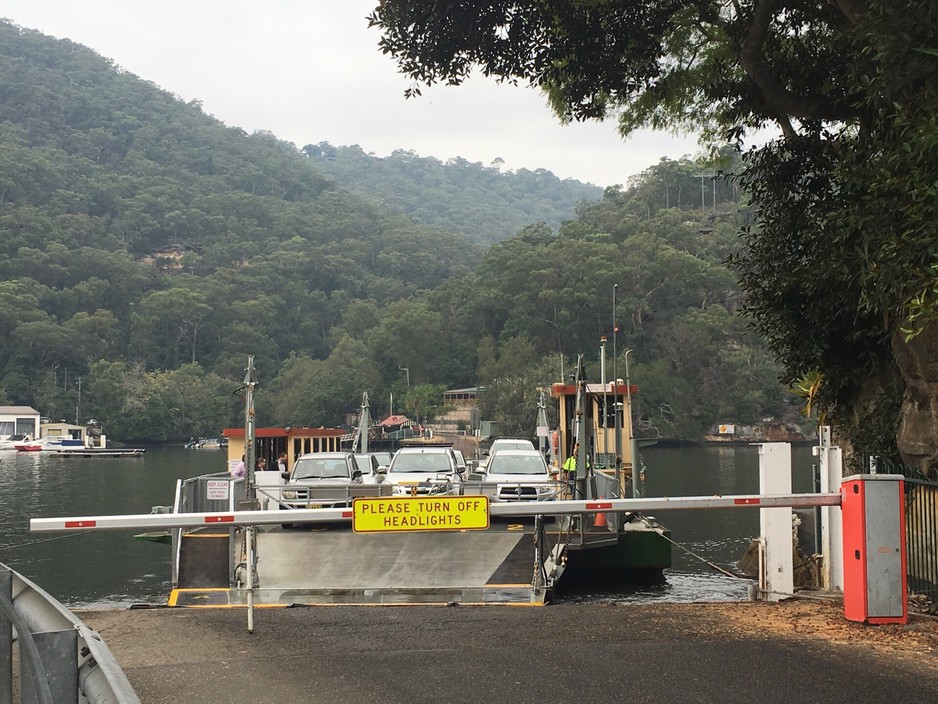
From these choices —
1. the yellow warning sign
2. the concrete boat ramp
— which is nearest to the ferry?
the concrete boat ramp

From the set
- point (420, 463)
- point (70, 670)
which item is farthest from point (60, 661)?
point (420, 463)

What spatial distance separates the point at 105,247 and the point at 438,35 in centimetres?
15673

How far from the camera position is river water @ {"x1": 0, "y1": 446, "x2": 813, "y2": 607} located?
2348 centimetres

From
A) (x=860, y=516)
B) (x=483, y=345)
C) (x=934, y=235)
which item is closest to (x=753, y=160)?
(x=934, y=235)

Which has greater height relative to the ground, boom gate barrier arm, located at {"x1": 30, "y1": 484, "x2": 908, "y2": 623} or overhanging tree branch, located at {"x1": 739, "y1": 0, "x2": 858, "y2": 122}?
overhanging tree branch, located at {"x1": 739, "y1": 0, "x2": 858, "y2": 122}

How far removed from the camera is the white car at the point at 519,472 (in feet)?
66.4

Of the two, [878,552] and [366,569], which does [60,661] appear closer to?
[878,552]

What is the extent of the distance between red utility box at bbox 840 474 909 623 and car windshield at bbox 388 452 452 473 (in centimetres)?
1401

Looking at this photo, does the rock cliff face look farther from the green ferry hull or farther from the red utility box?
the green ferry hull

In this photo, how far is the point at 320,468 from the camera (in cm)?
2352

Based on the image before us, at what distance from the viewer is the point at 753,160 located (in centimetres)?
1584

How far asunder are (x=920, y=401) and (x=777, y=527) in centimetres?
252

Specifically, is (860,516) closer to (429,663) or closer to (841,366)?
(429,663)

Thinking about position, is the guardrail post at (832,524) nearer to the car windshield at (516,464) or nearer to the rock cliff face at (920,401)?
the rock cliff face at (920,401)
